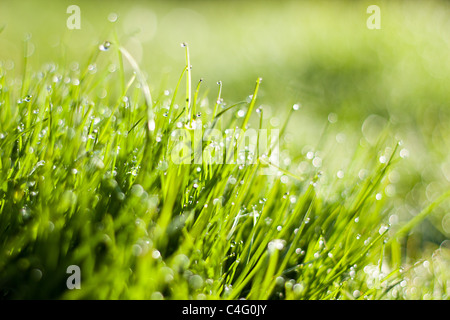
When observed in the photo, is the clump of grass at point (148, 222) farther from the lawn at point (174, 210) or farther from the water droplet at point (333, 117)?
the water droplet at point (333, 117)

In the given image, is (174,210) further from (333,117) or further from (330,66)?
(330,66)

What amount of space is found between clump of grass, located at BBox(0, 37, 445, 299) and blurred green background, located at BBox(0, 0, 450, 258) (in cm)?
38

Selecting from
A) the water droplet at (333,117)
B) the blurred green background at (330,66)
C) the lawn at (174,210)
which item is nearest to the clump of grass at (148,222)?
the lawn at (174,210)

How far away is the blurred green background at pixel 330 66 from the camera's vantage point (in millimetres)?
2086

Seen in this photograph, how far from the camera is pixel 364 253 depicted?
89 cm

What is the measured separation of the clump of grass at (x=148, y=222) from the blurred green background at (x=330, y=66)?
38cm

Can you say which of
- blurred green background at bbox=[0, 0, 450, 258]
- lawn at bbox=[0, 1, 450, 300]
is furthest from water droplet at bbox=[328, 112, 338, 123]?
lawn at bbox=[0, 1, 450, 300]

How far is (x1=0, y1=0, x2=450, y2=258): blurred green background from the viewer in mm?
2086

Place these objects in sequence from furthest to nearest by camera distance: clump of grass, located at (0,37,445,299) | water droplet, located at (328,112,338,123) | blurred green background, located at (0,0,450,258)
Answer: water droplet, located at (328,112,338,123)
blurred green background, located at (0,0,450,258)
clump of grass, located at (0,37,445,299)

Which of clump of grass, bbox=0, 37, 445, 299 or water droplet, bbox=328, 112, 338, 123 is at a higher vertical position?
water droplet, bbox=328, 112, 338, 123

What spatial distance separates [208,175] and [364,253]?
353 millimetres

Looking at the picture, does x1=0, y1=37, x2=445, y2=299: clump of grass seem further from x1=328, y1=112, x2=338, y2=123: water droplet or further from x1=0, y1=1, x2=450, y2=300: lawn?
x1=328, y1=112, x2=338, y2=123: water droplet

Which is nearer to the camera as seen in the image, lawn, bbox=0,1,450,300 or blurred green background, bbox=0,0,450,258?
lawn, bbox=0,1,450,300

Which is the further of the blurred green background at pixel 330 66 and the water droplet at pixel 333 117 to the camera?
the water droplet at pixel 333 117
